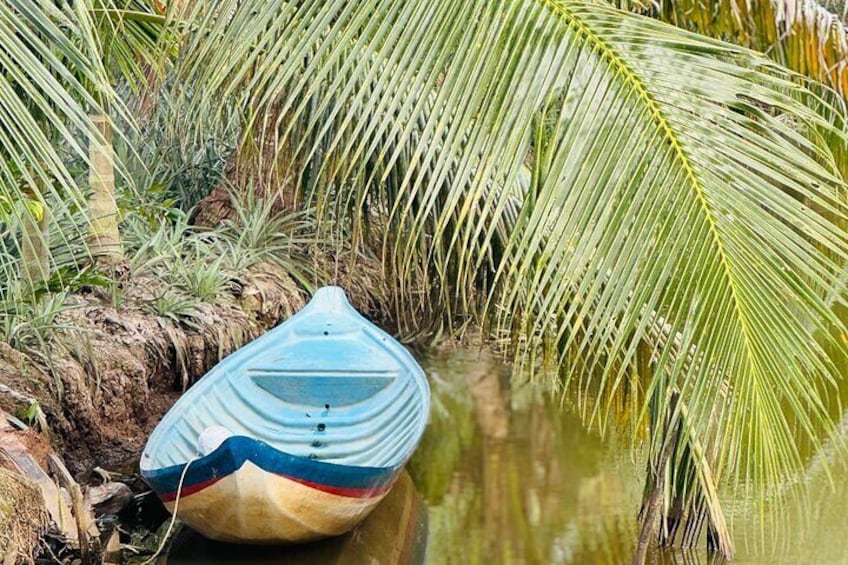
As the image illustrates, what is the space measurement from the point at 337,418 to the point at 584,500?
1.57 m

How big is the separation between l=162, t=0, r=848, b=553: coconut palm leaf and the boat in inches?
104

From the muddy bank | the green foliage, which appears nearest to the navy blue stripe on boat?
the muddy bank

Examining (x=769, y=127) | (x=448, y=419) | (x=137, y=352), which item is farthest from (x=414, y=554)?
(x=769, y=127)

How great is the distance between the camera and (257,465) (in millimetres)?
4633

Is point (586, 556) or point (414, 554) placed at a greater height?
point (586, 556)

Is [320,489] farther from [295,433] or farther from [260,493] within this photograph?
[295,433]

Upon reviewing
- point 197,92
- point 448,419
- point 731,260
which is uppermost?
point 731,260

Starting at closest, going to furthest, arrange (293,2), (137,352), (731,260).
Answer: (731,260) < (293,2) < (137,352)

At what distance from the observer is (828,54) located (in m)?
2.99

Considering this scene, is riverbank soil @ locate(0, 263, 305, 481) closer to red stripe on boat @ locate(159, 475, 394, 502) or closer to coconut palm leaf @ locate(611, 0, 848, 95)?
red stripe on boat @ locate(159, 475, 394, 502)

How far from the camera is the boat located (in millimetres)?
4707

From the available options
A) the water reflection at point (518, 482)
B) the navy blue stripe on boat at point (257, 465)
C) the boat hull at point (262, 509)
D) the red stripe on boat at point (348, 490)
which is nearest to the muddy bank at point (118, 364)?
the navy blue stripe on boat at point (257, 465)

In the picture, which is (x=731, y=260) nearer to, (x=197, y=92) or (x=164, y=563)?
(x=197, y=92)

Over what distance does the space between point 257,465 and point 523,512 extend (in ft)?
6.59
